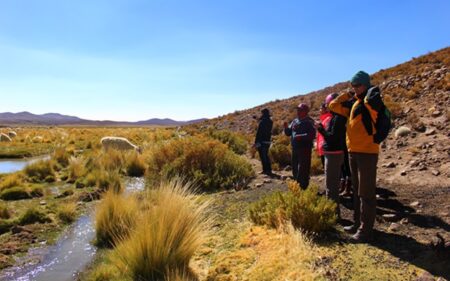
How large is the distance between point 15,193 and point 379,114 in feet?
32.2

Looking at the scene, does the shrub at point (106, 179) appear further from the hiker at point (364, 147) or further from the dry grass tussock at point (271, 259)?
the hiker at point (364, 147)

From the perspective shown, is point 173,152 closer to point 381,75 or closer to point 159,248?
point 159,248

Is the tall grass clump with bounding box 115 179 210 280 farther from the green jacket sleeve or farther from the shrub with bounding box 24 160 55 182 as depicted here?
the shrub with bounding box 24 160 55 182

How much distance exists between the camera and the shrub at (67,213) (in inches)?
346

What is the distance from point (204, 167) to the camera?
11562 millimetres

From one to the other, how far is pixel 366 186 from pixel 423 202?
2.50 meters

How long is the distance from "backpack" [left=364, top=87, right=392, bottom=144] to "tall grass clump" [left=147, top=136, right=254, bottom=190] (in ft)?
19.1

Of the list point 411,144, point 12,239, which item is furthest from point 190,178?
point 411,144

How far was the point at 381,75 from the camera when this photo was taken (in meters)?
25.1

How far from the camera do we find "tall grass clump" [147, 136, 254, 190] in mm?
10719

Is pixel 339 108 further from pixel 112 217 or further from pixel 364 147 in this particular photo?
pixel 112 217

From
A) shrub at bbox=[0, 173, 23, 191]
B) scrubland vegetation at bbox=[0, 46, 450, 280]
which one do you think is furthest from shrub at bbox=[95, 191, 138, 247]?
shrub at bbox=[0, 173, 23, 191]

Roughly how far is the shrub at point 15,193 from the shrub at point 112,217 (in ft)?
15.3

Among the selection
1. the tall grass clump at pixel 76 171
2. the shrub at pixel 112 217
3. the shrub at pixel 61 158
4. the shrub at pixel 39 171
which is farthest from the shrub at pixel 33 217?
the shrub at pixel 61 158
